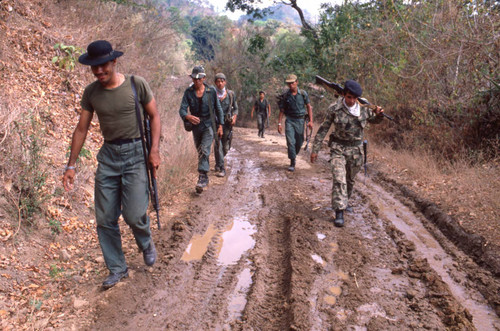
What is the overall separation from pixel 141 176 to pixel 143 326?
4.12 feet

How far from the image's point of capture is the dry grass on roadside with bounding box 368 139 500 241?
546 cm

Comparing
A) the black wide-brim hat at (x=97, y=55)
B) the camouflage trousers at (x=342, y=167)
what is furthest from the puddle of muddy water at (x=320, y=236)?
the black wide-brim hat at (x=97, y=55)

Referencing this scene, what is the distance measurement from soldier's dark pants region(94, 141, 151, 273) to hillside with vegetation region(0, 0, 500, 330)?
56 cm

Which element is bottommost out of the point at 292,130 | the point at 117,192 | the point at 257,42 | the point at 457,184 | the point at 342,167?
the point at 457,184

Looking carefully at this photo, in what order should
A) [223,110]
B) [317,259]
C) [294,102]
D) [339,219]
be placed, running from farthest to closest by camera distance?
[294,102] → [223,110] → [339,219] → [317,259]

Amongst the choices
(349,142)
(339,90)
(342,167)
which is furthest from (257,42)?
(342,167)

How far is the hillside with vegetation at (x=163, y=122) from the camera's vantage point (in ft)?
13.5

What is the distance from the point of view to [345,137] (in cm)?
577

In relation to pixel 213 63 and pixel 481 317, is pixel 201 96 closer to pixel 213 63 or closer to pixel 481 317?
pixel 481 317

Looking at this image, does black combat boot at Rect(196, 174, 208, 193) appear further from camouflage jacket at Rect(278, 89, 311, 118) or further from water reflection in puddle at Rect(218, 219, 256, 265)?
camouflage jacket at Rect(278, 89, 311, 118)

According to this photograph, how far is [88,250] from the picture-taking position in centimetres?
457

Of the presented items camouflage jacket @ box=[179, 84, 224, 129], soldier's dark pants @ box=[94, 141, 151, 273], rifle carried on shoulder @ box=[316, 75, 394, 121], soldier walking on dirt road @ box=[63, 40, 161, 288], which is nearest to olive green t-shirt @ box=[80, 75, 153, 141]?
soldier walking on dirt road @ box=[63, 40, 161, 288]

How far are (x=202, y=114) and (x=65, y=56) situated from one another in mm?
3478

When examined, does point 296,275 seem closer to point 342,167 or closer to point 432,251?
point 432,251
